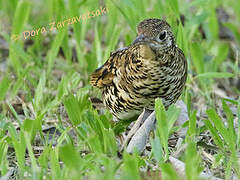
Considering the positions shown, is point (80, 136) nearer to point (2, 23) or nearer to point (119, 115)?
point (119, 115)

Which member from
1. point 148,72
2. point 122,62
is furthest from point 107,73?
point 148,72

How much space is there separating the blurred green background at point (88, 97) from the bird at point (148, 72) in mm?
208

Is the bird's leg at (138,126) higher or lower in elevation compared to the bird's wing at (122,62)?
lower

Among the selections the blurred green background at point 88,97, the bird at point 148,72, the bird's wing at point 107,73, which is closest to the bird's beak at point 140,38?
the bird at point 148,72

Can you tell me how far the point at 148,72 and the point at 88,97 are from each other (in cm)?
98

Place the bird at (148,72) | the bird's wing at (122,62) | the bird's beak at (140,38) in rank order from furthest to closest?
the bird's wing at (122,62) → the bird at (148,72) → the bird's beak at (140,38)

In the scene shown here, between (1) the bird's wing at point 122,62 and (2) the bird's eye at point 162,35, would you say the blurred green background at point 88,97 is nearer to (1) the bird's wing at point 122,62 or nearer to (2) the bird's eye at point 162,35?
(1) the bird's wing at point 122,62

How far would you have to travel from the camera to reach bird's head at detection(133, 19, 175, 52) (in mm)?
3264

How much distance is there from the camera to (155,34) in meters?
3.30

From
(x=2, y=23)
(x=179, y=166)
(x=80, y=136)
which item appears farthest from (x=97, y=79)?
(x=2, y=23)

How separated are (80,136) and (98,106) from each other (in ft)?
2.37

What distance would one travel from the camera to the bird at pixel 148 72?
3.34 meters

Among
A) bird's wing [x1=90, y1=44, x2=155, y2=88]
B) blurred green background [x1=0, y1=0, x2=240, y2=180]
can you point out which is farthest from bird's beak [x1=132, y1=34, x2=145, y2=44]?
blurred green background [x1=0, y1=0, x2=240, y2=180]

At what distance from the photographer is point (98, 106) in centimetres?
428
